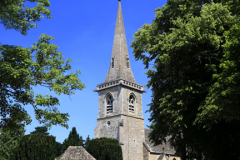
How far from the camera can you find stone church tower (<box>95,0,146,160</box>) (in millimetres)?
41688

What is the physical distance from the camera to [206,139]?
58.3 feet

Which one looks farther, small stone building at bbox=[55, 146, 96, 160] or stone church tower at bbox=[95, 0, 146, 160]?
stone church tower at bbox=[95, 0, 146, 160]

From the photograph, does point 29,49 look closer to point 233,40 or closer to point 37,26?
point 37,26

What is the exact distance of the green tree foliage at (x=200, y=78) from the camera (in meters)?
14.1

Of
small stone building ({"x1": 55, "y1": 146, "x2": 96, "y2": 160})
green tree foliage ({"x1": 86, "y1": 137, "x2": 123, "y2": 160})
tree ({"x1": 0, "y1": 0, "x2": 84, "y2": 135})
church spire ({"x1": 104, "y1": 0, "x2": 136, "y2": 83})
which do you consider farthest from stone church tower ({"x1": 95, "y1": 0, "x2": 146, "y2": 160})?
tree ({"x1": 0, "y1": 0, "x2": 84, "y2": 135})

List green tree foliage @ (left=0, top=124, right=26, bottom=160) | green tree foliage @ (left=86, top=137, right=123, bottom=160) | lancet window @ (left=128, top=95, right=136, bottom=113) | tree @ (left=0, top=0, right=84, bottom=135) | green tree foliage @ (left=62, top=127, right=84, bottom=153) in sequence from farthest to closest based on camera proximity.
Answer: green tree foliage @ (left=62, top=127, right=84, bottom=153) → lancet window @ (left=128, top=95, right=136, bottom=113) → green tree foliage @ (left=0, top=124, right=26, bottom=160) → green tree foliage @ (left=86, top=137, right=123, bottom=160) → tree @ (left=0, top=0, right=84, bottom=135)

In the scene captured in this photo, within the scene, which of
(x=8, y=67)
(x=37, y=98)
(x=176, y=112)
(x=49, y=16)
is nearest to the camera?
(x=8, y=67)

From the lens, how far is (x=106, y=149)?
125 feet

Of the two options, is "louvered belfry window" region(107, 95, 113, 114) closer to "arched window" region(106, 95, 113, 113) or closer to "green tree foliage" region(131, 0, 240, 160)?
"arched window" region(106, 95, 113, 113)

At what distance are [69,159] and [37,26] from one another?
2207 cm

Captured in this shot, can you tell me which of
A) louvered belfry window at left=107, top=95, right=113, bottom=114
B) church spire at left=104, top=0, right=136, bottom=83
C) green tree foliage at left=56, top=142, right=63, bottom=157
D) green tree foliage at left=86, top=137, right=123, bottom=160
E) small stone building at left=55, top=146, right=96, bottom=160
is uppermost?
church spire at left=104, top=0, right=136, bottom=83

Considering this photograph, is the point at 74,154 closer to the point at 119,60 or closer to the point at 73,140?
the point at 119,60

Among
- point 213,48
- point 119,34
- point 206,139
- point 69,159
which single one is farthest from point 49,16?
point 119,34

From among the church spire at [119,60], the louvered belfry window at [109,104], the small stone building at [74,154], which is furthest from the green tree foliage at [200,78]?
the church spire at [119,60]
